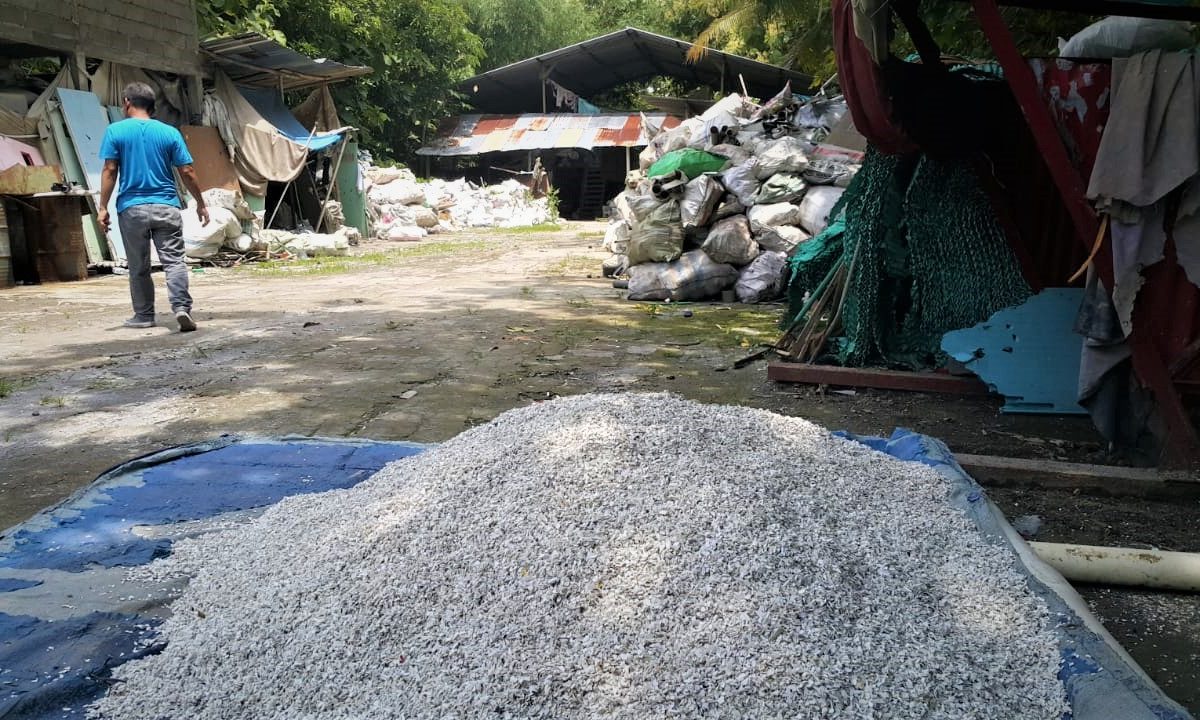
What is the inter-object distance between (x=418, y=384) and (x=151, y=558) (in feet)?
7.04

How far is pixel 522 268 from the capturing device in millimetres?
9883

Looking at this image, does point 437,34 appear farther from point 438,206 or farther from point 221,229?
point 221,229

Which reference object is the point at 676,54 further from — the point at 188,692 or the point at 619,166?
the point at 188,692

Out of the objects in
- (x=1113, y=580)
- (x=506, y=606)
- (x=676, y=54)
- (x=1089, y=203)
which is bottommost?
→ (x=1113, y=580)

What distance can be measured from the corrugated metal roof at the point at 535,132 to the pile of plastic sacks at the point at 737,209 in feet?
40.6

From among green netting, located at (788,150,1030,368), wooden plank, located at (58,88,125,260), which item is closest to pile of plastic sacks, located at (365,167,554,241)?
wooden plank, located at (58,88,125,260)

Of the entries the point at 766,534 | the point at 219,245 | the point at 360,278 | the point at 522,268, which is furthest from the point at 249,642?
the point at 219,245

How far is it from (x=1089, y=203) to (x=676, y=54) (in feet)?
58.1

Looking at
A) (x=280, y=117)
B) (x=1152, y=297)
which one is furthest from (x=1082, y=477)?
(x=280, y=117)

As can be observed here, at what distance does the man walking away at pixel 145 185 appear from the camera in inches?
205

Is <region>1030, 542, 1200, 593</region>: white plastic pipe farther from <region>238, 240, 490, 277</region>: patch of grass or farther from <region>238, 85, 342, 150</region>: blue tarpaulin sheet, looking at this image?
<region>238, 85, 342, 150</region>: blue tarpaulin sheet

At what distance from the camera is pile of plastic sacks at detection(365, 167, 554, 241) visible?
52.4ft

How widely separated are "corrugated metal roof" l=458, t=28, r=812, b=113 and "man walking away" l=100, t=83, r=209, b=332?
45.2 ft

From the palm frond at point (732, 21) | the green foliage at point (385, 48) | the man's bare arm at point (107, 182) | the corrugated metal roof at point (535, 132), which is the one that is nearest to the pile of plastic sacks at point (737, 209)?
the man's bare arm at point (107, 182)
